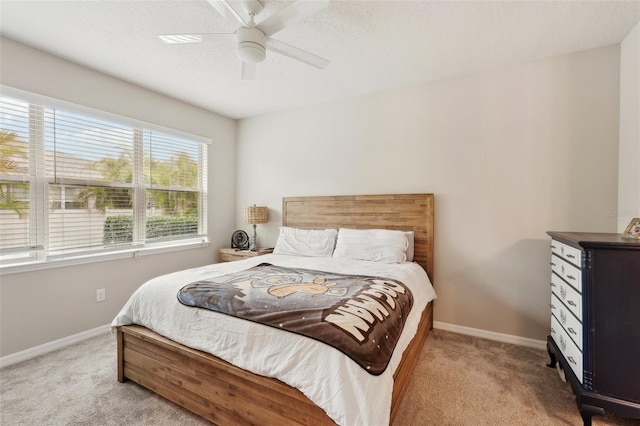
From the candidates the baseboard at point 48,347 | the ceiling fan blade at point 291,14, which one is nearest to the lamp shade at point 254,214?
the baseboard at point 48,347

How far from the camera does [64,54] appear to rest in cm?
246

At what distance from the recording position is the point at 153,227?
Result: 10.9 feet

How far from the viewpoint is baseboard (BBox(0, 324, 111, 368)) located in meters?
2.22

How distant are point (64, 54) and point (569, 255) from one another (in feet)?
14.1

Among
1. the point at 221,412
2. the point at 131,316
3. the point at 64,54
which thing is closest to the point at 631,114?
the point at 221,412

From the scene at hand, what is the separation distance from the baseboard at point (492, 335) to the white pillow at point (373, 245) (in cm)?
89

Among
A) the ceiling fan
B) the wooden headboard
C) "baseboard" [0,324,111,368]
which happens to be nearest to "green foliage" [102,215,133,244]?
"baseboard" [0,324,111,368]

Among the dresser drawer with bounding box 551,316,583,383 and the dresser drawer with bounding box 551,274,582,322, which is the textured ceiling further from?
the dresser drawer with bounding box 551,316,583,383

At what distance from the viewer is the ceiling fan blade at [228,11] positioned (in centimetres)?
150

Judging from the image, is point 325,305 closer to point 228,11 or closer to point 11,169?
point 228,11

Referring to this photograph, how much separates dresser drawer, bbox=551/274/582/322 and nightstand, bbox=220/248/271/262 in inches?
116

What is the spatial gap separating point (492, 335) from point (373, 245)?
1.44m

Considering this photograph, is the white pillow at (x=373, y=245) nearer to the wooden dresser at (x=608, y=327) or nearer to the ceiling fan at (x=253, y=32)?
the wooden dresser at (x=608, y=327)

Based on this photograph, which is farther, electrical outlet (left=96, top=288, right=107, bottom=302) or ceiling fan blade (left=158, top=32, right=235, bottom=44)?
electrical outlet (left=96, top=288, right=107, bottom=302)
